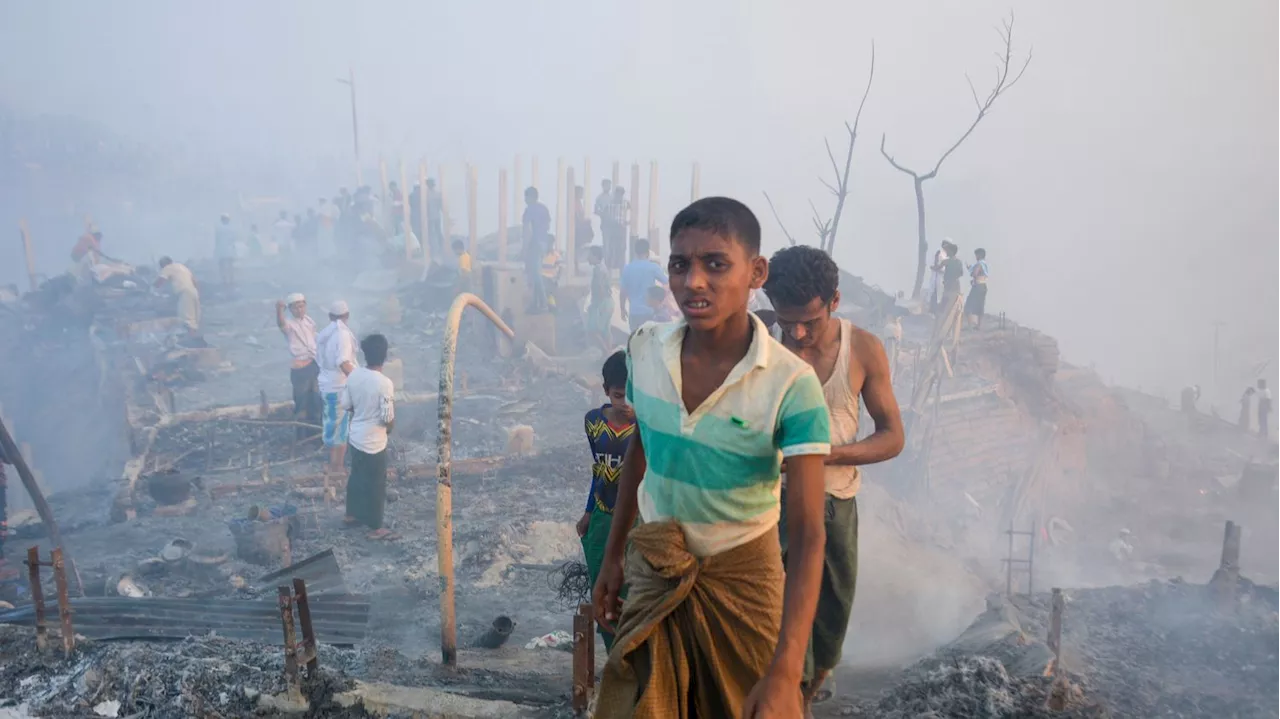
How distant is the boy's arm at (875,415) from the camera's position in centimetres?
285

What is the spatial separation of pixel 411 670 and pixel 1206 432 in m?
21.7

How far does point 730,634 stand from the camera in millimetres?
1932

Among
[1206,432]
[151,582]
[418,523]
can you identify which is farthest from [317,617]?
[1206,432]

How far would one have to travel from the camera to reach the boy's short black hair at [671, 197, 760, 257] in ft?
6.31

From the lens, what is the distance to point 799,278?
9.96 feet

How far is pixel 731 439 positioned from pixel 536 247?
49.8 feet

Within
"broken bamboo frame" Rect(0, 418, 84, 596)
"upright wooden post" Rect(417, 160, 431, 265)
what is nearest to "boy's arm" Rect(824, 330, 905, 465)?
"broken bamboo frame" Rect(0, 418, 84, 596)

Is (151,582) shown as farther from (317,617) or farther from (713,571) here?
(713,571)

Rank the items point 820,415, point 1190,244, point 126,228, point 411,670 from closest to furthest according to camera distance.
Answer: point 820,415, point 411,670, point 126,228, point 1190,244

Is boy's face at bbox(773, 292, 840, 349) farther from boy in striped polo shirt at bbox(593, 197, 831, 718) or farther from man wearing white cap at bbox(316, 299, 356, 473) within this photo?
man wearing white cap at bbox(316, 299, 356, 473)

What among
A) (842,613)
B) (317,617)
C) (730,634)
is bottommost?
(317,617)

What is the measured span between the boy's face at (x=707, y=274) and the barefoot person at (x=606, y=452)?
1882 mm

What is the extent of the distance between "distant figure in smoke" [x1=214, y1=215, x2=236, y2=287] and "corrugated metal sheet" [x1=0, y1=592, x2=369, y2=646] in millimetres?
16802

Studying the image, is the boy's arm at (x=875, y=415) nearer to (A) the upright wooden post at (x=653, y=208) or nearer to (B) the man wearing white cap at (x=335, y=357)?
(B) the man wearing white cap at (x=335, y=357)
